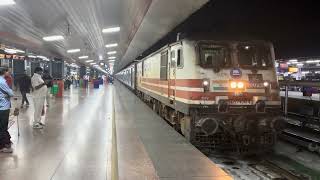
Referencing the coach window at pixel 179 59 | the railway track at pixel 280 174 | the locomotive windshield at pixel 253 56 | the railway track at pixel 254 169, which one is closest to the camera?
the railway track at pixel 280 174

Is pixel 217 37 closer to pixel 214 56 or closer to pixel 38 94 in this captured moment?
pixel 214 56

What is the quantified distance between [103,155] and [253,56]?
4.88 m

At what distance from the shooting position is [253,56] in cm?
1069

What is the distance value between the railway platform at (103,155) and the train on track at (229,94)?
2.92ft

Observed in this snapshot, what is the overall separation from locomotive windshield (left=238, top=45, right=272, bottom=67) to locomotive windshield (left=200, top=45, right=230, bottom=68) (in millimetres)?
412

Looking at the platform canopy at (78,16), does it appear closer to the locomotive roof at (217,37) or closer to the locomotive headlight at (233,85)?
the locomotive roof at (217,37)

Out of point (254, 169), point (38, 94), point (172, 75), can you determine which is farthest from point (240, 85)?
point (38, 94)

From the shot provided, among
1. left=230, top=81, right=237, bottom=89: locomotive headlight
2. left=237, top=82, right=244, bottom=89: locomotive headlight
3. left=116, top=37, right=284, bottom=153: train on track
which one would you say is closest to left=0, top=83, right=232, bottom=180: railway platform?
left=116, top=37, right=284, bottom=153: train on track

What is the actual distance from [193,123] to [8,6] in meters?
7.27

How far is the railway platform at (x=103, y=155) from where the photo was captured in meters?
7.02

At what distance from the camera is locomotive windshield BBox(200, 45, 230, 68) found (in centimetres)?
1038

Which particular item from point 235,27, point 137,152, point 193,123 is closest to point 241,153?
point 193,123

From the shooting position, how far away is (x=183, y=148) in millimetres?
9625

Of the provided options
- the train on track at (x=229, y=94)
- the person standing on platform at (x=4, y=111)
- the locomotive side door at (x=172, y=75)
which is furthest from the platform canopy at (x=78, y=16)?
the person standing on platform at (x=4, y=111)
